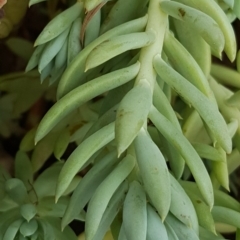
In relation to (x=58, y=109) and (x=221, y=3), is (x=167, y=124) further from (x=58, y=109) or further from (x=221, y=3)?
(x=221, y=3)

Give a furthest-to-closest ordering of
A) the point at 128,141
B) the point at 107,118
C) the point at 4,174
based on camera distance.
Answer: the point at 4,174, the point at 107,118, the point at 128,141

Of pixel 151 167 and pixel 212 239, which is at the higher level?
pixel 151 167

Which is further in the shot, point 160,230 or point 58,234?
point 58,234

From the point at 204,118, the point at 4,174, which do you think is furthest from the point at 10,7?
the point at 204,118

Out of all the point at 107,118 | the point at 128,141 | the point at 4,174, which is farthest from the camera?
the point at 4,174

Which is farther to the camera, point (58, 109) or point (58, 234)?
point (58, 234)

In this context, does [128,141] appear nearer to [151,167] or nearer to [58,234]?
[151,167]
